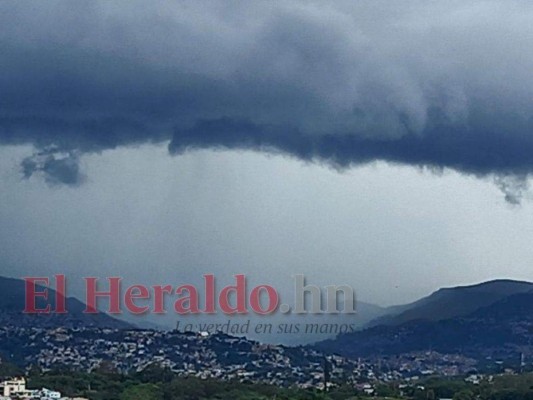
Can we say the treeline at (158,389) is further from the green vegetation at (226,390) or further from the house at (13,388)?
the house at (13,388)

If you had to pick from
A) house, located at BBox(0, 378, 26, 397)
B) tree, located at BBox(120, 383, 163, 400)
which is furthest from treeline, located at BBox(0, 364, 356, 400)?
house, located at BBox(0, 378, 26, 397)

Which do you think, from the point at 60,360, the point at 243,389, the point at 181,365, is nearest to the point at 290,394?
the point at 243,389

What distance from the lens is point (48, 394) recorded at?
10150 centimetres

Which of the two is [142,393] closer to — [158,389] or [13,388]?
[158,389]

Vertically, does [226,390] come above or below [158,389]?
below

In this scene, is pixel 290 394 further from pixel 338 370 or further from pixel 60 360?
pixel 60 360

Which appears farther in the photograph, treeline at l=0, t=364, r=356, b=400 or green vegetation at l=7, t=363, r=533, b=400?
green vegetation at l=7, t=363, r=533, b=400

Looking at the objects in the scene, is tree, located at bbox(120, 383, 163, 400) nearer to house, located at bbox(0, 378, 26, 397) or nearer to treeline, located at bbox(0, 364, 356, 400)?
→ treeline, located at bbox(0, 364, 356, 400)

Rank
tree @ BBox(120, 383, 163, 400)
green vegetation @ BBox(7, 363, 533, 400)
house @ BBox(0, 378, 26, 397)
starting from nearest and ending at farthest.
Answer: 1. tree @ BBox(120, 383, 163, 400)
2. house @ BBox(0, 378, 26, 397)
3. green vegetation @ BBox(7, 363, 533, 400)

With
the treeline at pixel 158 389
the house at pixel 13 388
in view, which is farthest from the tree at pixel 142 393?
the house at pixel 13 388

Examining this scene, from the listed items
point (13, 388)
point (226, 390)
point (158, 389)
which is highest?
point (13, 388)

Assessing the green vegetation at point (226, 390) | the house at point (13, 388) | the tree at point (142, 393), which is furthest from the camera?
the green vegetation at point (226, 390)

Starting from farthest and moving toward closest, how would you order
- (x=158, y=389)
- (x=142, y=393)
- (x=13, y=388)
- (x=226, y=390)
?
1. (x=226, y=390)
2. (x=158, y=389)
3. (x=13, y=388)
4. (x=142, y=393)

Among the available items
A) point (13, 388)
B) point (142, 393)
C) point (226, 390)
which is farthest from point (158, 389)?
point (13, 388)
